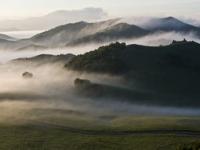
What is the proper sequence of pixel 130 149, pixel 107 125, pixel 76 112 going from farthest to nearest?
pixel 76 112 → pixel 107 125 → pixel 130 149

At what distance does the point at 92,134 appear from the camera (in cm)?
12650

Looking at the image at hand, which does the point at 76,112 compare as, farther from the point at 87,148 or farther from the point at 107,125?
the point at 87,148

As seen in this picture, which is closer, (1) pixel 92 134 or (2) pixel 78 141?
(2) pixel 78 141

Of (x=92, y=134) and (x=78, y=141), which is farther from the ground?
(x=92, y=134)

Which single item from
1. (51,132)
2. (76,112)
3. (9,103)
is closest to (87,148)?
(51,132)

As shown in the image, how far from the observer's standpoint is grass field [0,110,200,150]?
4286 inches

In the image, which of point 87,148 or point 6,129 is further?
point 6,129

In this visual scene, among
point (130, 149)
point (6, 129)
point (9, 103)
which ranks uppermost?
point (9, 103)

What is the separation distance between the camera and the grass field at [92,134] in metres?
109

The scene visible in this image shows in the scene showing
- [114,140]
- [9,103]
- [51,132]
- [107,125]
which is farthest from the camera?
[9,103]

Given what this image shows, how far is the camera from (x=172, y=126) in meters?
133

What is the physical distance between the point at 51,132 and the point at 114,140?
65.4ft

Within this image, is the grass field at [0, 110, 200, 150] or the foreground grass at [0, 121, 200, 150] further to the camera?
the grass field at [0, 110, 200, 150]

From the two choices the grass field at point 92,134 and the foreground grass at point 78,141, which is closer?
the foreground grass at point 78,141
